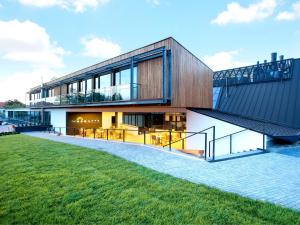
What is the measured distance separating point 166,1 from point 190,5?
2.38 meters

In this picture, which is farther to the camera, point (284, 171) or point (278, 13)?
point (278, 13)

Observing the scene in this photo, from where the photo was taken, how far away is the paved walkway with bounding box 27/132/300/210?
4.89 meters

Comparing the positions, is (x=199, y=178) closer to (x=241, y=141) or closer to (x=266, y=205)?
(x=266, y=205)

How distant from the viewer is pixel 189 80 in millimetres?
14484

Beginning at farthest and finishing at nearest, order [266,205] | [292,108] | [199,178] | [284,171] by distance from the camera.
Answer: [292,108], [284,171], [199,178], [266,205]

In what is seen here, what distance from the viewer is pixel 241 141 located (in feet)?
39.7

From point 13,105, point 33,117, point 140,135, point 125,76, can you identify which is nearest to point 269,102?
point 125,76

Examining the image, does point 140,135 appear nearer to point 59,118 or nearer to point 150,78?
point 150,78

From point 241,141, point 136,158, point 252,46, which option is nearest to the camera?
point 136,158

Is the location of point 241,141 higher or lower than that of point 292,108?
lower

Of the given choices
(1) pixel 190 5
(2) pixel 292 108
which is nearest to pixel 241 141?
(2) pixel 292 108

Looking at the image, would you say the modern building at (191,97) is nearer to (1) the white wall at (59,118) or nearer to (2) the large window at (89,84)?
(2) the large window at (89,84)

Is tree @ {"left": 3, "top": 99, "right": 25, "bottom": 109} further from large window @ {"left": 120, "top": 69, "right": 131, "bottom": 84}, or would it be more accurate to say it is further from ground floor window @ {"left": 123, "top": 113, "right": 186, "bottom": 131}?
large window @ {"left": 120, "top": 69, "right": 131, "bottom": 84}

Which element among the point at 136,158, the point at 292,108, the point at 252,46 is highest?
the point at 252,46
